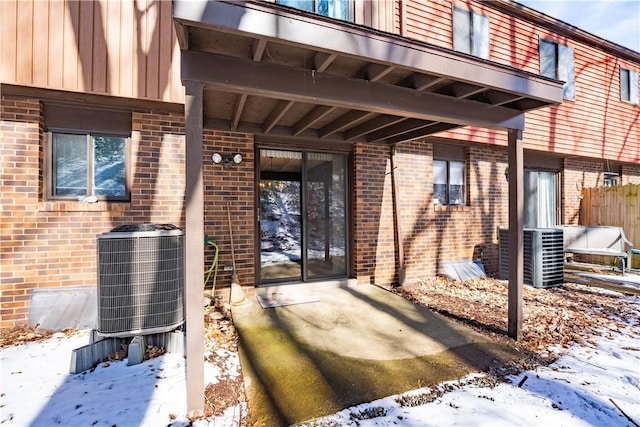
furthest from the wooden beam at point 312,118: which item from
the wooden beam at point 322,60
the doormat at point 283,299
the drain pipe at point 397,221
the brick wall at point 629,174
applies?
the brick wall at point 629,174

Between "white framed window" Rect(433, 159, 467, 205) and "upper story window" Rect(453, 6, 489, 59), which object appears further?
"white framed window" Rect(433, 159, 467, 205)

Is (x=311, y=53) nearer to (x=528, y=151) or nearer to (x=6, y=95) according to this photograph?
(x=6, y=95)

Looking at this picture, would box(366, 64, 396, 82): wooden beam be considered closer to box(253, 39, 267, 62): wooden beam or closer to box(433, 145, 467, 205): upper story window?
box(253, 39, 267, 62): wooden beam

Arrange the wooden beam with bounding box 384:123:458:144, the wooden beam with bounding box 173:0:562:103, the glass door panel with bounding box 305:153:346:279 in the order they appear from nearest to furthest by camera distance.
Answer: the wooden beam with bounding box 173:0:562:103 → the wooden beam with bounding box 384:123:458:144 → the glass door panel with bounding box 305:153:346:279

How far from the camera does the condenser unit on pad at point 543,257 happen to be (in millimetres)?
5574

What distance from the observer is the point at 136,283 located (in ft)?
9.30

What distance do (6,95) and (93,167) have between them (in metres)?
1.16

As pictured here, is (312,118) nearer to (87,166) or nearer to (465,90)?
(465,90)

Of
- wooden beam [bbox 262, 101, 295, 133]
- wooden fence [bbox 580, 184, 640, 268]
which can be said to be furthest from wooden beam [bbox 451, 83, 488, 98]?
wooden fence [bbox 580, 184, 640, 268]

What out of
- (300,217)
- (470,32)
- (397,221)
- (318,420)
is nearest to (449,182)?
(397,221)

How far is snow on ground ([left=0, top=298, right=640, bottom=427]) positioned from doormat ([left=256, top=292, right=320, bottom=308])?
140cm

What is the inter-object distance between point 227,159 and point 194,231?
95.3 inches

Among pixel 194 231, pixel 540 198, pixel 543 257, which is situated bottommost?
pixel 543 257

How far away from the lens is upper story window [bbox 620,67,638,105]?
8508mm
